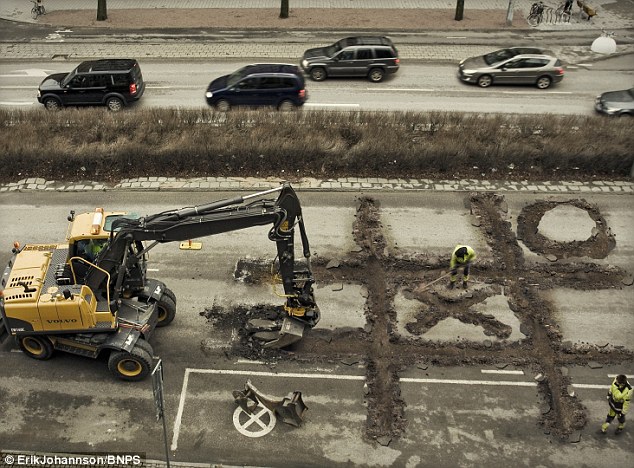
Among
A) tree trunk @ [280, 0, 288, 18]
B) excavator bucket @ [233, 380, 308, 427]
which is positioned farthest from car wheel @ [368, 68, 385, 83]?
excavator bucket @ [233, 380, 308, 427]

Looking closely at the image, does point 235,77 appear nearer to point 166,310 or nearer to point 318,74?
point 318,74

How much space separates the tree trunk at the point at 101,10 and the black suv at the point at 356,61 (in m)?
13.5

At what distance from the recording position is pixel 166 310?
53.4ft

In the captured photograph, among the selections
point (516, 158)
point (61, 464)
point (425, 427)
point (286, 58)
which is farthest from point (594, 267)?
point (286, 58)

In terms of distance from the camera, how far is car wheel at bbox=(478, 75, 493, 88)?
95.7 ft

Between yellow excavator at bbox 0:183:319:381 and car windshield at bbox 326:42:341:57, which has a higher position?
car windshield at bbox 326:42:341:57

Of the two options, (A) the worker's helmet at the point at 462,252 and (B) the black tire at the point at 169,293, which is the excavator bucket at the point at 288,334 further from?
(A) the worker's helmet at the point at 462,252

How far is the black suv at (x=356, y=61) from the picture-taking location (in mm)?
29062

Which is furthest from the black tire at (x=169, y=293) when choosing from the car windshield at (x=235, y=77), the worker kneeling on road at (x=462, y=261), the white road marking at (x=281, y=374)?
the car windshield at (x=235, y=77)

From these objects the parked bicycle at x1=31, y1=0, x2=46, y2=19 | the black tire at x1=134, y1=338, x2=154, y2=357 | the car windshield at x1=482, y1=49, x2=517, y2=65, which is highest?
the parked bicycle at x1=31, y1=0, x2=46, y2=19

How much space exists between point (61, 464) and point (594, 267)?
1500 cm

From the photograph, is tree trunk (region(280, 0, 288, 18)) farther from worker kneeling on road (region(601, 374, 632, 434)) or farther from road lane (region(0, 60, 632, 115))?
worker kneeling on road (region(601, 374, 632, 434))

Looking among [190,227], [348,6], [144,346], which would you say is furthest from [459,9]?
[144,346]

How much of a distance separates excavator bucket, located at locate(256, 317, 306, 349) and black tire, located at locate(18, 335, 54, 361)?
16.9 feet
